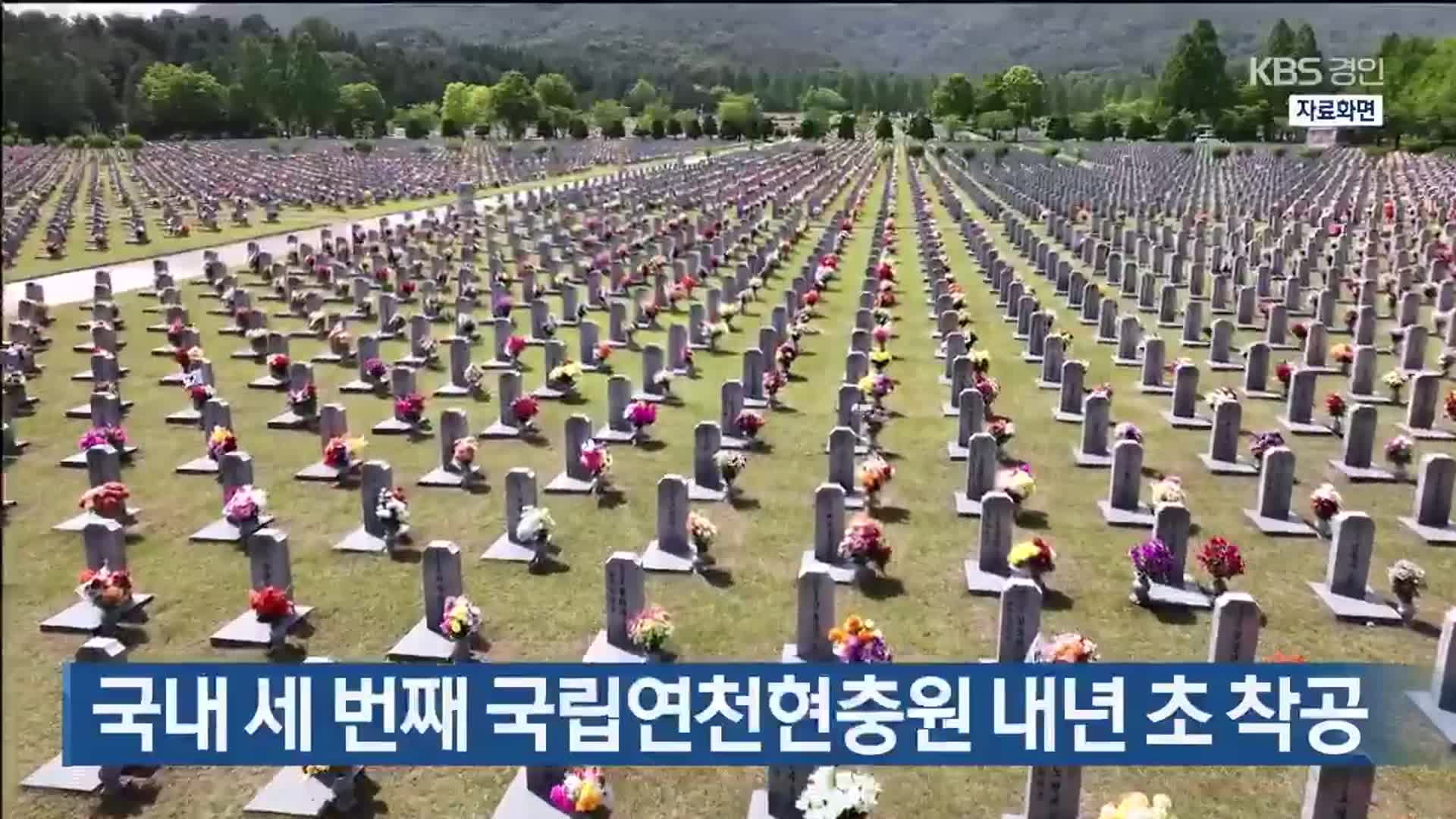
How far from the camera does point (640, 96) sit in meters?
82.7

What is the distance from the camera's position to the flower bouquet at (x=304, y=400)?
15.5m

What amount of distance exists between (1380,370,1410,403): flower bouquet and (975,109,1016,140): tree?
32567mm

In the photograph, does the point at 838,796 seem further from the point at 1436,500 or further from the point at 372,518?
the point at 1436,500

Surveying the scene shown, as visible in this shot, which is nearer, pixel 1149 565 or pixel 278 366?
pixel 1149 565

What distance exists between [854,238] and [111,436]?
80.7 ft

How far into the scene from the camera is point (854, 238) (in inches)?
1366

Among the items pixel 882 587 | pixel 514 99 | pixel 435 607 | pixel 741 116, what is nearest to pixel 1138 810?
pixel 882 587

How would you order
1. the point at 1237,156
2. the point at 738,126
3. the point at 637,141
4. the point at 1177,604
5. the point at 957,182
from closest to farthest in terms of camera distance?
the point at 1177,604
the point at 957,182
the point at 1237,156
the point at 637,141
the point at 738,126

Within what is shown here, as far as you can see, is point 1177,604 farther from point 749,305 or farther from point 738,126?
point 738,126

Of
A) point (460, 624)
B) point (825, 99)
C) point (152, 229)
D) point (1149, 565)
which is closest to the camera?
point (460, 624)

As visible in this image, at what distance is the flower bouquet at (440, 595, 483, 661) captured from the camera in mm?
8633

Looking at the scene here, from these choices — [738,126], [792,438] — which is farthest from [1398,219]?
[738,126]

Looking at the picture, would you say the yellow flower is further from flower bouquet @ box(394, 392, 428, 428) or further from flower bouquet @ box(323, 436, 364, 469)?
flower bouquet @ box(394, 392, 428, 428)
